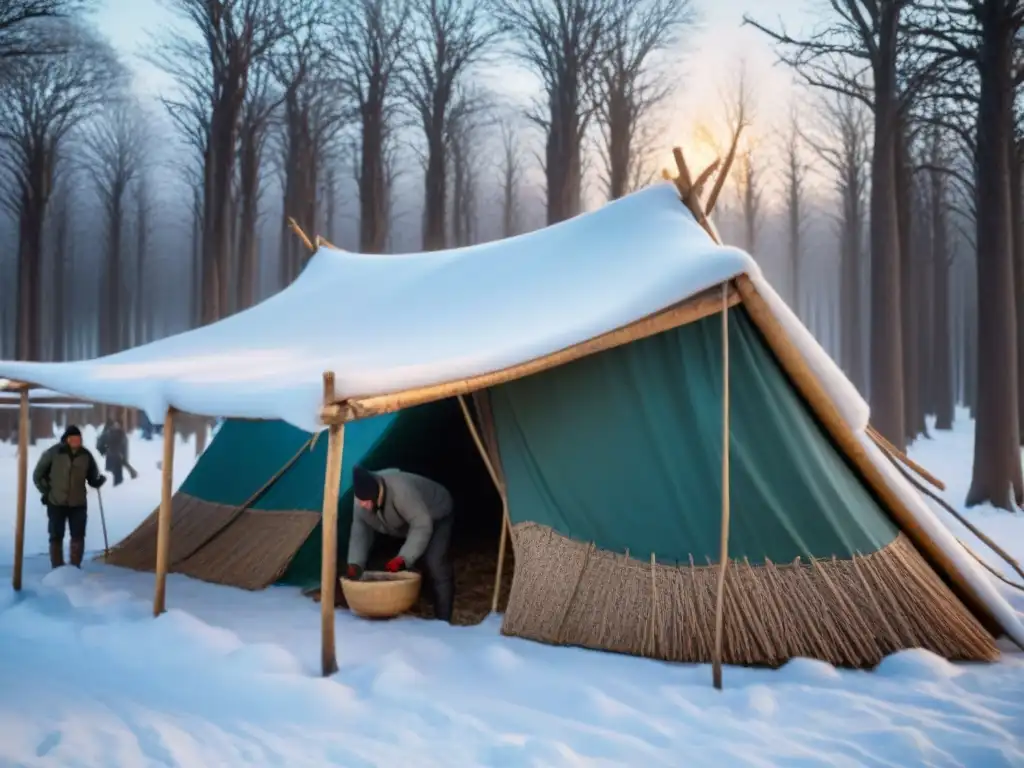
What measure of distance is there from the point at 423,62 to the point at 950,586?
627 inches

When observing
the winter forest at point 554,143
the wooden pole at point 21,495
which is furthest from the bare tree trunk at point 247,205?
the wooden pole at point 21,495

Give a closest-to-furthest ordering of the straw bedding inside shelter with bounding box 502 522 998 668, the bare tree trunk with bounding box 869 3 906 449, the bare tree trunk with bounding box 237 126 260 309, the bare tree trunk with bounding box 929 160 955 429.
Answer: the straw bedding inside shelter with bounding box 502 522 998 668 < the bare tree trunk with bounding box 869 3 906 449 < the bare tree trunk with bounding box 237 126 260 309 < the bare tree trunk with bounding box 929 160 955 429

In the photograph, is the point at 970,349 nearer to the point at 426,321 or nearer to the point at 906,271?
the point at 906,271

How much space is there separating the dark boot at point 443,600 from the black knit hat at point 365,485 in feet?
2.42

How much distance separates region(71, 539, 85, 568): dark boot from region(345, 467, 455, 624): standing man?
2.68 meters

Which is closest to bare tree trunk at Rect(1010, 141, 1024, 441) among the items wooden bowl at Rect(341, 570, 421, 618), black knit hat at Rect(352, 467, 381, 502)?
wooden bowl at Rect(341, 570, 421, 618)

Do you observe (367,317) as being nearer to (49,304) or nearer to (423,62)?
(423,62)

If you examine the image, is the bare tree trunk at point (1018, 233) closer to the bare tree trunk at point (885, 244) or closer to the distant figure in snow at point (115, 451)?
the bare tree trunk at point (885, 244)

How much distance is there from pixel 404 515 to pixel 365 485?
0.36 meters

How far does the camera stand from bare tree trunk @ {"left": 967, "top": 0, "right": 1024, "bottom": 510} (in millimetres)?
9641

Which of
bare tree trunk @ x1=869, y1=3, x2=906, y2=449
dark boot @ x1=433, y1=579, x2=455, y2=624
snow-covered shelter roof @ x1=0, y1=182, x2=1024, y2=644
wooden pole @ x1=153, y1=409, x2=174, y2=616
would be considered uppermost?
bare tree trunk @ x1=869, y1=3, x2=906, y2=449

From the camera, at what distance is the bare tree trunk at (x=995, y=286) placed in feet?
31.6

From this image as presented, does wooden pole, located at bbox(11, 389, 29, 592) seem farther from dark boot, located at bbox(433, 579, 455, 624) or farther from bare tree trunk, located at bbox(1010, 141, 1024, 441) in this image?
bare tree trunk, located at bbox(1010, 141, 1024, 441)

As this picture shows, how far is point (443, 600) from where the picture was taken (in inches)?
208
